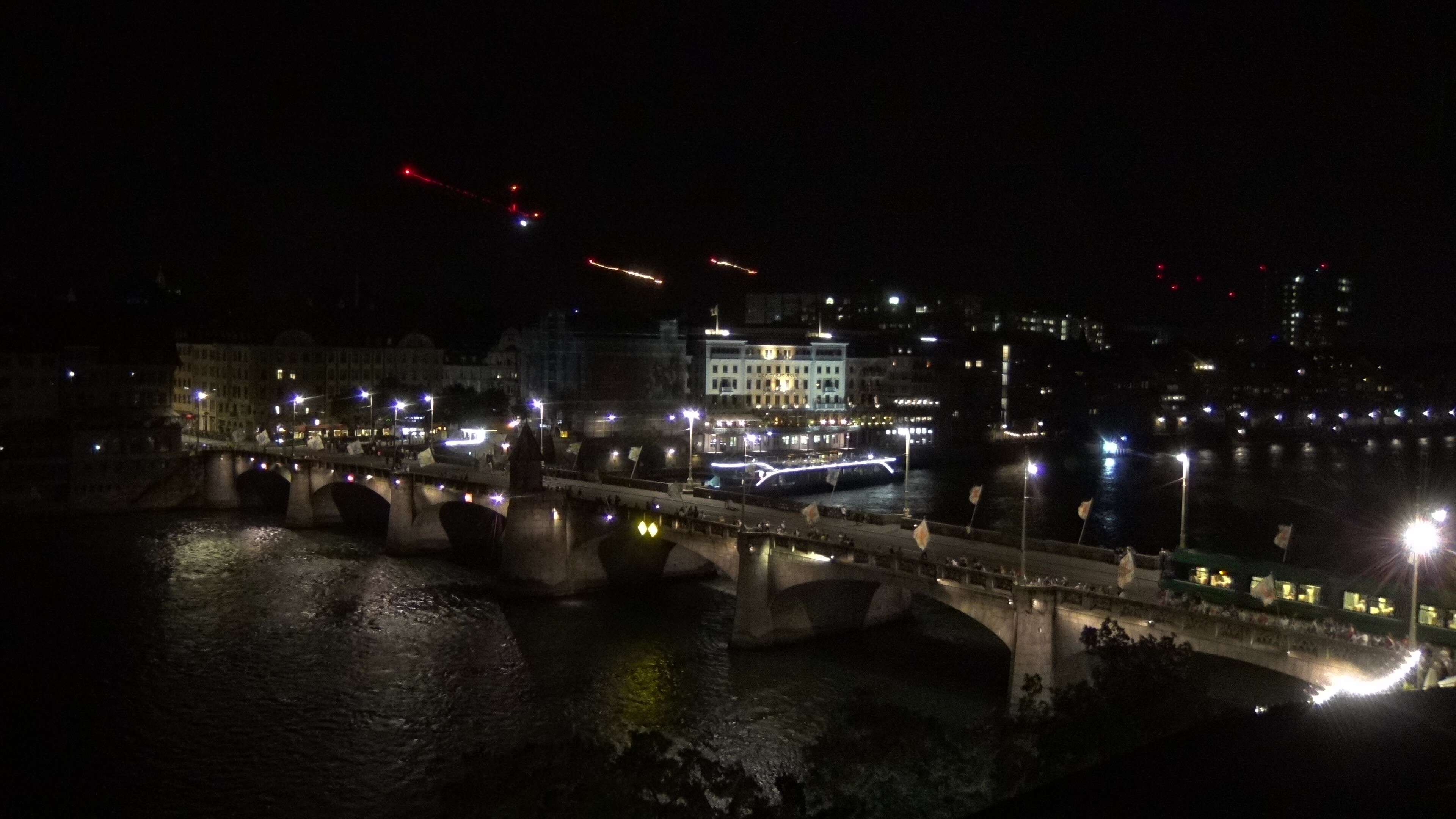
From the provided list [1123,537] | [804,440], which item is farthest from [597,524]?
[804,440]

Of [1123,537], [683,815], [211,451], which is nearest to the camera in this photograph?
[683,815]

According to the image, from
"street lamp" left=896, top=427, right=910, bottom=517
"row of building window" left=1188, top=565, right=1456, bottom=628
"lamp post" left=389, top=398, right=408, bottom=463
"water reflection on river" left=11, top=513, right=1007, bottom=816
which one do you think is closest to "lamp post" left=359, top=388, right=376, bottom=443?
"lamp post" left=389, top=398, right=408, bottom=463

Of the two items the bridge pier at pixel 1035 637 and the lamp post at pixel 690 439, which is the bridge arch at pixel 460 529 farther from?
the bridge pier at pixel 1035 637

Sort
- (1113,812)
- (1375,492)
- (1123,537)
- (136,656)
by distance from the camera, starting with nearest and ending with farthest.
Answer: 1. (1113,812)
2. (136,656)
3. (1123,537)
4. (1375,492)

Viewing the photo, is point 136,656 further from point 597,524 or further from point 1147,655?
point 1147,655

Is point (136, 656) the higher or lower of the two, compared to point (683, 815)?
lower

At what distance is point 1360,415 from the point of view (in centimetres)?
18700

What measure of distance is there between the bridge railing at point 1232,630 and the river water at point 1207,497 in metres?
25.1

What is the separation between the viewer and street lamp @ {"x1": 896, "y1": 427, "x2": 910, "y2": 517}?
204 feet

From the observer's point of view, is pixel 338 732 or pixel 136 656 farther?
pixel 136 656

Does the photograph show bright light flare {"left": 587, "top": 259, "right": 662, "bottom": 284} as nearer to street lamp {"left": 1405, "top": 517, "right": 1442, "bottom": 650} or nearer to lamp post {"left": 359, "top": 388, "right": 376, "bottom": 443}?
lamp post {"left": 359, "top": 388, "right": 376, "bottom": 443}

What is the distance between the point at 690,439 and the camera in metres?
89.4

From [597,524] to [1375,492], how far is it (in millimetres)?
70586

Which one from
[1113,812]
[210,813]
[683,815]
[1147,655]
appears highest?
[1113,812]
